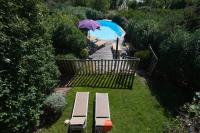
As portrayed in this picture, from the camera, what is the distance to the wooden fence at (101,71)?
13.0m

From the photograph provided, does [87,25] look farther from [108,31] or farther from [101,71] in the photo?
[108,31]

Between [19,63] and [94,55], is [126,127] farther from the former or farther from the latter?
[94,55]

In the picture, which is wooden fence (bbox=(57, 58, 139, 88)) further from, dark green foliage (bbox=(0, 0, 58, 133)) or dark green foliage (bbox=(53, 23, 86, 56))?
dark green foliage (bbox=(0, 0, 58, 133))

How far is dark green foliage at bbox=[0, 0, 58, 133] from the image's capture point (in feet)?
25.6

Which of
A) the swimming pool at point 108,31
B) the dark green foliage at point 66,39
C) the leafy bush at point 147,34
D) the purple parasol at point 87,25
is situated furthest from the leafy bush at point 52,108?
the swimming pool at point 108,31

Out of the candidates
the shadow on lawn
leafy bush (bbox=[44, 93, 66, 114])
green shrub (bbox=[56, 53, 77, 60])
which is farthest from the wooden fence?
leafy bush (bbox=[44, 93, 66, 114])

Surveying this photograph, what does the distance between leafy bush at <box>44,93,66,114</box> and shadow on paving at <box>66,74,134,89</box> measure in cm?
268

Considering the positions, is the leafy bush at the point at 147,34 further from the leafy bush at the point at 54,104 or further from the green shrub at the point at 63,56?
the leafy bush at the point at 54,104

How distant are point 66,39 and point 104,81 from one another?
3306 millimetres

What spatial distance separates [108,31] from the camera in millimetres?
26219

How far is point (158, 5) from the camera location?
117 feet

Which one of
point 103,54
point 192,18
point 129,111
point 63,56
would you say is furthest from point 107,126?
point 103,54

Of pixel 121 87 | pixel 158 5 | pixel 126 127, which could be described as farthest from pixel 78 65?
pixel 158 5

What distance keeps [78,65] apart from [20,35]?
16.6 feet
